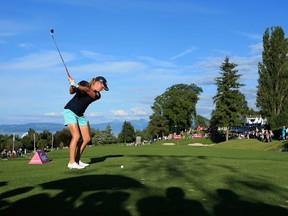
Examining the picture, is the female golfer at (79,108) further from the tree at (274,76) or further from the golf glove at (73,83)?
the tree at (274,76)

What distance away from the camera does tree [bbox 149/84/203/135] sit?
4154 inches

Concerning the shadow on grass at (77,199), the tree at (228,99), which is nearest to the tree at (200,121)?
the tree at (228,99)

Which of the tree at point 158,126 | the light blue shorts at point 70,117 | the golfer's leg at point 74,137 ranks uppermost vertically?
the tree at point 158,126

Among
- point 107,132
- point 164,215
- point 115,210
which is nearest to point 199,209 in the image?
point 164,215

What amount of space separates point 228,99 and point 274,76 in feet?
26.7

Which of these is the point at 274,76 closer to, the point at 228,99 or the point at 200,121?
the point at 228,99

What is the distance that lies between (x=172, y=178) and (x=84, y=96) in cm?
409

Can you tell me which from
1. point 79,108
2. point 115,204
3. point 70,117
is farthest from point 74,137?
point 115,204

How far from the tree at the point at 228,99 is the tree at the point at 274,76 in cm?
367

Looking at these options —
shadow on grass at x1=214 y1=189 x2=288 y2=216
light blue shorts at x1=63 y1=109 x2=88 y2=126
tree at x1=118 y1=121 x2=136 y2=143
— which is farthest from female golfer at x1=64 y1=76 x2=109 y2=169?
tree at x1=118 y1=121 x2=136 y2=143

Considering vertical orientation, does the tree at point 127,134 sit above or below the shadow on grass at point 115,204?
above

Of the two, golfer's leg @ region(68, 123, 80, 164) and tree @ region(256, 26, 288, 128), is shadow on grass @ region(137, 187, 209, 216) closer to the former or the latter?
golfer's leg @ region(68, 123, 80, 164)

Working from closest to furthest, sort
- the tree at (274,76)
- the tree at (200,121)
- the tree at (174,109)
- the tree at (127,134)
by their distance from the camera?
1. the tree at (274,76)
2. the tree at (174,109)
3. the tree at (127,134)
4. the tree at (200,121)

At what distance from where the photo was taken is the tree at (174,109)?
106m
